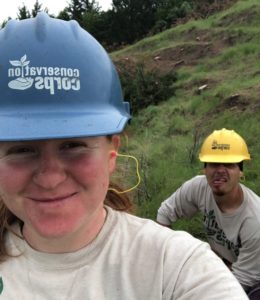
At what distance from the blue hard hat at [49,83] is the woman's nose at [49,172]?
60 millimetres

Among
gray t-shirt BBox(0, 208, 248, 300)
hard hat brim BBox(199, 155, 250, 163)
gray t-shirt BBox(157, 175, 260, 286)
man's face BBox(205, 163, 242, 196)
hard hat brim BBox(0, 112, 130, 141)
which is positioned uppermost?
hard hat brim BBox(0, 112, 130, 141)

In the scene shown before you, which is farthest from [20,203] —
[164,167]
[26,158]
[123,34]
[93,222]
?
[123,34]

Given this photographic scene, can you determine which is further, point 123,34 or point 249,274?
point 123,34

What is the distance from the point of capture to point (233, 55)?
12.4 metres

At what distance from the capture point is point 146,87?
12391mm

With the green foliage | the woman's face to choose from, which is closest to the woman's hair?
the woman's face

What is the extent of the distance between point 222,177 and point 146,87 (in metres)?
9.11

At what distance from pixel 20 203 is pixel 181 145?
680 cm

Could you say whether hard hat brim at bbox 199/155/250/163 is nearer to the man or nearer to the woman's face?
the man

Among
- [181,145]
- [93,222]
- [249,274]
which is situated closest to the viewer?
[93,222]

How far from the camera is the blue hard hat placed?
3.82 ft

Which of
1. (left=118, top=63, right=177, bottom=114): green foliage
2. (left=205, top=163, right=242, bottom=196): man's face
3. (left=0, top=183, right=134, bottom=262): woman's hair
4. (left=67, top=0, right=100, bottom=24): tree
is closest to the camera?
(left=0, top=183, right=134, bottom=262): woman's hair

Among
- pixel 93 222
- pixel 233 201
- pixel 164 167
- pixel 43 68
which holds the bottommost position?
pixel 164 167

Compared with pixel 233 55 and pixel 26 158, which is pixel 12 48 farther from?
pixel 233 55
